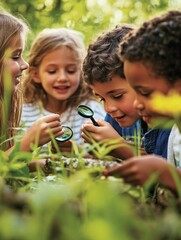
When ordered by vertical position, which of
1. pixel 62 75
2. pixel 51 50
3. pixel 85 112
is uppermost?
pixel 51 50

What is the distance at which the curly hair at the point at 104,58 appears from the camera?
10.5 feet

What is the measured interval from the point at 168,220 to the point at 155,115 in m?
1.01

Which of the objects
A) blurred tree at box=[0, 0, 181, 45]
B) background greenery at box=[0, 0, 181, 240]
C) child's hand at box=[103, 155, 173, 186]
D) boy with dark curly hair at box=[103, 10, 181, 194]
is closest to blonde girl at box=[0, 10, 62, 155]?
boy with dark curly hair at box=[103, 10, 181, 194]

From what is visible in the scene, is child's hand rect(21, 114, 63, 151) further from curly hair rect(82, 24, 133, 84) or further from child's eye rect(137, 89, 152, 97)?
child's eye rect(137, 89, 152, 97)

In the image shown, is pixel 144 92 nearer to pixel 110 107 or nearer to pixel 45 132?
pixel 45 132

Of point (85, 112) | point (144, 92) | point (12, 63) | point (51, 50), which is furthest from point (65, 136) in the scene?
point (51, 50)

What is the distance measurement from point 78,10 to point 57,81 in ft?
9.85

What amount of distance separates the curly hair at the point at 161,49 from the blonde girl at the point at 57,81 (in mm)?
2823

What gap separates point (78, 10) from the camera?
7648 millimetres

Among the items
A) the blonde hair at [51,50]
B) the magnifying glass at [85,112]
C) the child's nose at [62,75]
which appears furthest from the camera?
the blonde hair at [51,50]

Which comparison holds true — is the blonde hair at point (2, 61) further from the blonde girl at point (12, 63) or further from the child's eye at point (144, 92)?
the child's eye at point (144, 92)

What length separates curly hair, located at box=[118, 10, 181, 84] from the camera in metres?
1.89

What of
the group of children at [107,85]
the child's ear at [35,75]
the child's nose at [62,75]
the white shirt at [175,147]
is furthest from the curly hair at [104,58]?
the child's ear at [35,75]

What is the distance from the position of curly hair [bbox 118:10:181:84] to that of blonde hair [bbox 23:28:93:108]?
2.93 meters
